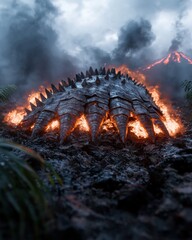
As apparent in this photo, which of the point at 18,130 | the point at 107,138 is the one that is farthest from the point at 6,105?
the point at 107,138

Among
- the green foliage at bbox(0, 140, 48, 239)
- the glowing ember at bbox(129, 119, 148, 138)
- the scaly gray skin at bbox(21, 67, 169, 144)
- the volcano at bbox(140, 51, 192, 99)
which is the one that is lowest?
the green foliage at bbox(0, 140, 48, 239)

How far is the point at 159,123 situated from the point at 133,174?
115 inches

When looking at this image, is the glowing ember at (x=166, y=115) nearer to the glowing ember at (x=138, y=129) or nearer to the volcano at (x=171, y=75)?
the glowing ember at (x=138, y=129)

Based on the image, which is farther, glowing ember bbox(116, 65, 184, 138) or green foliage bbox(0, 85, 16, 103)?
green foliage bbox(0, 85, 16, 103)

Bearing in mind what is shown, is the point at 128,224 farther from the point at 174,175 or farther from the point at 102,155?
the point at 102,155

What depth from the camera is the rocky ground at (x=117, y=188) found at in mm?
2432

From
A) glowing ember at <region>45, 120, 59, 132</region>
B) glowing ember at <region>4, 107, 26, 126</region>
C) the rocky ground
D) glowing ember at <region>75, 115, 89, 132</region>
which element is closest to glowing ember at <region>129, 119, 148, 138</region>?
the rocky ground

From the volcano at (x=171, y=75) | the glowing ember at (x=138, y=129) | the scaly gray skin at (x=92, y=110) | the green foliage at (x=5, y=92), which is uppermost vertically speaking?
the volcano at (x=171, y=75)

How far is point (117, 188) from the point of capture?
11.7 ft

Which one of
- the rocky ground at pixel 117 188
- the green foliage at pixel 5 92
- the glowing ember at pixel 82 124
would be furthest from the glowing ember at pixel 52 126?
the green foliage at pixel 5 92

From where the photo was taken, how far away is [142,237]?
230cm

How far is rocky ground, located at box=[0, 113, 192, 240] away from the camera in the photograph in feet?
7.98

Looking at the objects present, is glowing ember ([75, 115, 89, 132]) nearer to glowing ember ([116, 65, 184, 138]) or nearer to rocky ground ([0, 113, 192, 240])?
rocky ground ([0, 113, 192, 240])

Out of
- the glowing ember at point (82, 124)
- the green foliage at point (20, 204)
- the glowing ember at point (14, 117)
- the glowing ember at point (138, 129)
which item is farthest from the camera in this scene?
the glowing ember at point (14, 117)
